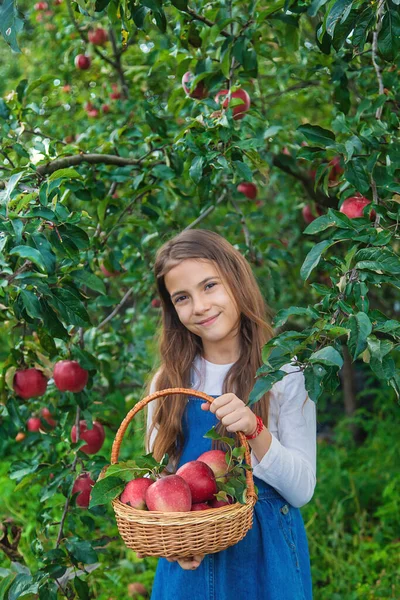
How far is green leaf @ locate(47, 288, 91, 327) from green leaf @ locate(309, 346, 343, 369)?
1.96 feet

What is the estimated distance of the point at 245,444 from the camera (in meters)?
1.26

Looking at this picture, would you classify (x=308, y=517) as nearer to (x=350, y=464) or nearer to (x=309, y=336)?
(x=350, y=464)

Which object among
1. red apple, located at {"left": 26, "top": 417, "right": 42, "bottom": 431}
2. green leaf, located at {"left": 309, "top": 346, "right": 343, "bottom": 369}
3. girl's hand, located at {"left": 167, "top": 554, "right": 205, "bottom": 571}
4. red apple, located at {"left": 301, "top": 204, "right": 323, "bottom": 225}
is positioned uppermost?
green leaf, located at {"left": 309, "top": 346, "right": 343, "bottom": 369}

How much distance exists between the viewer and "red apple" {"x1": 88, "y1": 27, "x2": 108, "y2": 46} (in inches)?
119

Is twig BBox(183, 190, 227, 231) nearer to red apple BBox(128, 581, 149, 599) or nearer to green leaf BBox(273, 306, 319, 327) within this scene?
green leaf BBox(273, 306, 319, 327)

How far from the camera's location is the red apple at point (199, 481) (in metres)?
1.28

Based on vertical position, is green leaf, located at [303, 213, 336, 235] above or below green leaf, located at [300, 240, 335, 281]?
above

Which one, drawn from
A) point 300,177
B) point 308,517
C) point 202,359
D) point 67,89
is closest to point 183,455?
point 202,359

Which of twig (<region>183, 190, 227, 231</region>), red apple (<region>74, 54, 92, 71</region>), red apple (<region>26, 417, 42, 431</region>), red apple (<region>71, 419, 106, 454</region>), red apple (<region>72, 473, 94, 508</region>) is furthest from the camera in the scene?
red apple (<region>74, 54, 92, 71</region>)

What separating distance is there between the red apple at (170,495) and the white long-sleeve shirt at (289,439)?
8.0 inches

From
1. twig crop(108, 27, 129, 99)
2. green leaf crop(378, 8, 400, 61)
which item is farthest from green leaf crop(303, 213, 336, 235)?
twig crop(108, 27, 129, 99)

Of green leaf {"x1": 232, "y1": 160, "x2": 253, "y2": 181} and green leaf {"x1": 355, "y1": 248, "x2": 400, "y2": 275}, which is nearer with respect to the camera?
green leaf {"x1": 355, "y1": 248, "x2": 400, "y2": 275}

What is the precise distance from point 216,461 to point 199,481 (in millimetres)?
87

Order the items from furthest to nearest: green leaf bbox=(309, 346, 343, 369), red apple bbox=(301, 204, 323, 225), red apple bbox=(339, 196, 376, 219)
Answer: red apple bbox=(301, 204, 323, 225) → red apple bbox=(339, 196, 376, 219) → green leaf bbox=(309, 346, 343, 369)
